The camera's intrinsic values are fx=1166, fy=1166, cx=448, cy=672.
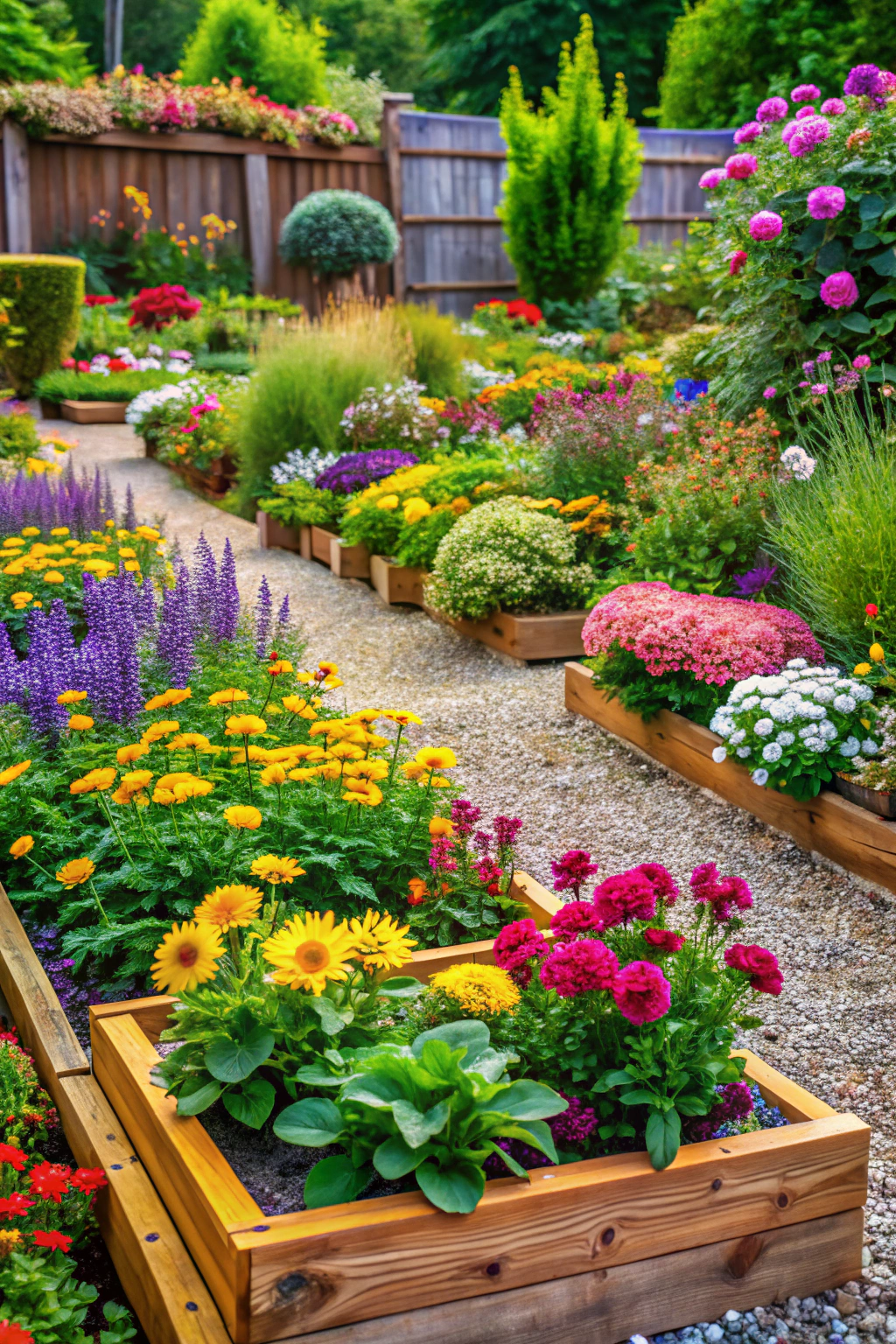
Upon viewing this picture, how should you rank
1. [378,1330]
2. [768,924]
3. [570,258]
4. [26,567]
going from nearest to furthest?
[378,1330] < [768,924] < [26,567] < [570,258]

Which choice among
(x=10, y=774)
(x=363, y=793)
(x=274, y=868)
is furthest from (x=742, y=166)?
(x=274, y=868)

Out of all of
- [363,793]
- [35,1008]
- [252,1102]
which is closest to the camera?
[252,1102]

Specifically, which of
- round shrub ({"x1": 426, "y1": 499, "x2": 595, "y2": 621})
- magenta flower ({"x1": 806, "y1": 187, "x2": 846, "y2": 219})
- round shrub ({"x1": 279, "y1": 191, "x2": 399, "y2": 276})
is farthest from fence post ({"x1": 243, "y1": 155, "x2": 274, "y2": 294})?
magenta flower ({"x1": 806, "y1": 187, "x2": 846, "y2": 219})

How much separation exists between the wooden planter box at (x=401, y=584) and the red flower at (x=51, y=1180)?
13.1 ft

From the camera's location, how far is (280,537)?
6590 mm

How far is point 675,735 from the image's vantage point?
3.73 meters

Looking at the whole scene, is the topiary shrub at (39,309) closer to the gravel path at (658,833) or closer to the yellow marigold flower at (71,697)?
the gravel path at (658,833)

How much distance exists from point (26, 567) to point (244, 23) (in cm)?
1448

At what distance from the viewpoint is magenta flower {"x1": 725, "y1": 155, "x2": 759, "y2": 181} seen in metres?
4.84

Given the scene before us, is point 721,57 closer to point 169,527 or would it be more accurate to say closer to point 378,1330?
point 169,527

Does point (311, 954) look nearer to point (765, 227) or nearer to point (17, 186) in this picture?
point (765, 227)

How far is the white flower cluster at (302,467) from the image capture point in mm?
6555

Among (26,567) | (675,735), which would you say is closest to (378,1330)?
(675,735)

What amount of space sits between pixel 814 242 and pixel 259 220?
9883 mm
